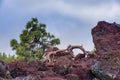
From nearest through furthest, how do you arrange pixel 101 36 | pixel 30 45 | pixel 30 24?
pixel 101 36 < pixel 30 45 < pixel 30 24

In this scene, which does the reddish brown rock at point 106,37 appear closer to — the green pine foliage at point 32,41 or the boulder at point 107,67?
the boulder at point 107,67

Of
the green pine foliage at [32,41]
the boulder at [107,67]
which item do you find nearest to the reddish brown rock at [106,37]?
the boulder at [107,67]

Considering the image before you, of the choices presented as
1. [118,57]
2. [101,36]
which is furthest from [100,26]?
[118,57]

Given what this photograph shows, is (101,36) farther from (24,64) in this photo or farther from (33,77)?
(33,77)

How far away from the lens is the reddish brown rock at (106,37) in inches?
395

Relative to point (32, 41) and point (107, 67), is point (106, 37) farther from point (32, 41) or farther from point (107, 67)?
point (32, 41)

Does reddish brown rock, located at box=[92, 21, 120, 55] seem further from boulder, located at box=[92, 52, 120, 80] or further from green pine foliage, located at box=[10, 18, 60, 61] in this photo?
green pine foliage, located at box=[10, 18, 60, 61]

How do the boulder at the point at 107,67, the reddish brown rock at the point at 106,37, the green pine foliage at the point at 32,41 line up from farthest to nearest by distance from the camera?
the green pine foliage at the point at 32,41, the reddish brown rock at the point at 106,37, the boulder at the point at 107,67

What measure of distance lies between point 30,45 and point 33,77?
2066cm

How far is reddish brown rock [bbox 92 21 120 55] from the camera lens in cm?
1002

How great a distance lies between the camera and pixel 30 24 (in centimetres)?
3222

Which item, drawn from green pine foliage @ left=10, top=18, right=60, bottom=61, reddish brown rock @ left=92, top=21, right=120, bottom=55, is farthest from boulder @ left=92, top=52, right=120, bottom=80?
green pine foliage @ left=10, top=18, right=60, bottom=61

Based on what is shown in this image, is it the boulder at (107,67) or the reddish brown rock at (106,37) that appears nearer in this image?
the boulder at (107,67)

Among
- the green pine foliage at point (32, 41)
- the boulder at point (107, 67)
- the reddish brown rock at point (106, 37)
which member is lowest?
the boulder at point (107, 67)
